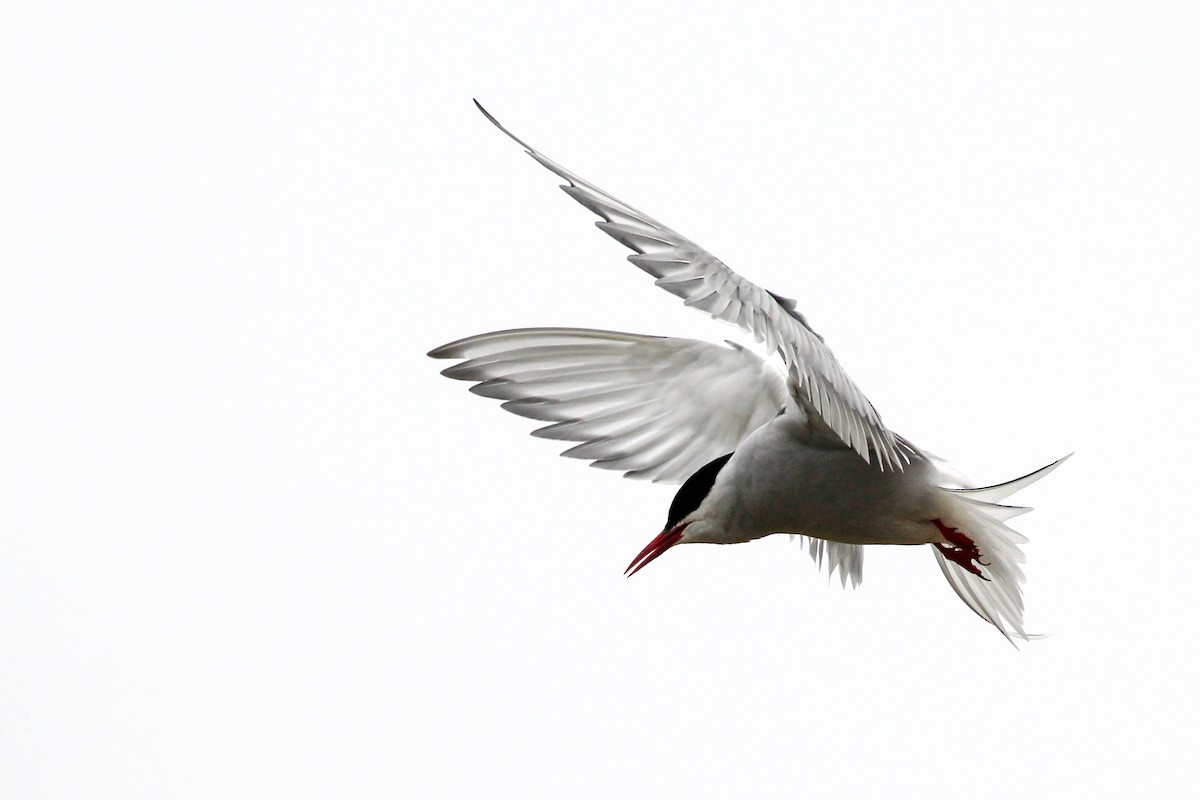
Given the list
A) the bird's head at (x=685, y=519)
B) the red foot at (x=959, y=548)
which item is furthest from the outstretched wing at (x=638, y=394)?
the red foot at (x=959, y=548)

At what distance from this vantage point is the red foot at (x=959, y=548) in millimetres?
2744

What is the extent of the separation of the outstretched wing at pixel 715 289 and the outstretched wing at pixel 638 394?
644mm

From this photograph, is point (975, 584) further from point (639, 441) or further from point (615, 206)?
point (615, 206)

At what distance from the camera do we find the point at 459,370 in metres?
2.58

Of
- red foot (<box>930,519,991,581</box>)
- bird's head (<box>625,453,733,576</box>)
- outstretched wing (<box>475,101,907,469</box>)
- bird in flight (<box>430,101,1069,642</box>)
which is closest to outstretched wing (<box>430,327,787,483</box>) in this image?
bird in flight (<box>430,101,1069,642</box>)

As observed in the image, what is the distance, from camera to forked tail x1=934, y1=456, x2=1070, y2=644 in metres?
2.65

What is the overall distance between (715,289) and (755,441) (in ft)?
2.48

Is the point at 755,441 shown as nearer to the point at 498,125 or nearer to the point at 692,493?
the point at 692,493

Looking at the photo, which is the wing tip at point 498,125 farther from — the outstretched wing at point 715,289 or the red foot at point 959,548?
the red foot at point 959,548

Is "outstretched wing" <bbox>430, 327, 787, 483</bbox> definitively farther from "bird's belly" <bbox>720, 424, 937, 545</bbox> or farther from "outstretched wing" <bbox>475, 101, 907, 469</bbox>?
"outstretched wing" <bbox>475, 101, 907, 469</bbox>

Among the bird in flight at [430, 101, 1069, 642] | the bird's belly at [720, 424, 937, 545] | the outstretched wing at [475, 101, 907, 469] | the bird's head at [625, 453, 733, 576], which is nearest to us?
the outstretched wing at [475, 101, 907, 469]

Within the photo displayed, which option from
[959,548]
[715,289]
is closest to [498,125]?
[715,289]

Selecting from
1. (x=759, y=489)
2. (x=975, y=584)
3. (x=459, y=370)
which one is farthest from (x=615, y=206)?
(x=975, y=584)

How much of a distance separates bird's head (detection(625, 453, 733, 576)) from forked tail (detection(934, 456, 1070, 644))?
0.48 meters
